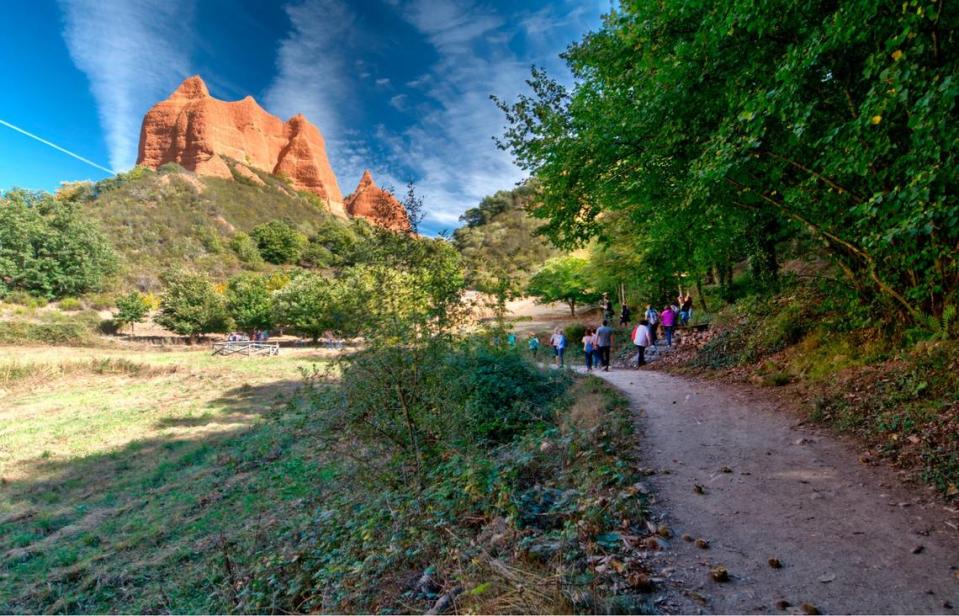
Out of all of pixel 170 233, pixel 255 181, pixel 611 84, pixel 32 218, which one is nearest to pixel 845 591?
pixel 611 84

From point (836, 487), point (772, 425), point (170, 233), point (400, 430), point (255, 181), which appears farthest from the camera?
point (255, 181)

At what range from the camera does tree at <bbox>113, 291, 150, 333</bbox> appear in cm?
4438

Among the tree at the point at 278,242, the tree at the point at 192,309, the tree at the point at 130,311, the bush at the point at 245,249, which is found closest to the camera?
the tree at the point at 192,309

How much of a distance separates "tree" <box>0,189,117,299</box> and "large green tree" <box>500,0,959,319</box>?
206 feet

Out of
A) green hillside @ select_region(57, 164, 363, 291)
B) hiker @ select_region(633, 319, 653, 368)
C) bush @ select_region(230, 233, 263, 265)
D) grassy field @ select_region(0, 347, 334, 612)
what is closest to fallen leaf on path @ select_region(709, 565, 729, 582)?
grassy field @ select_region(0, 347, 334, 612)

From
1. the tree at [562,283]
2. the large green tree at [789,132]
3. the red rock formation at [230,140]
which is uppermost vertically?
the red rock formation at [230,140]

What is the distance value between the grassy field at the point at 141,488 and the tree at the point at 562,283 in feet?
65.2

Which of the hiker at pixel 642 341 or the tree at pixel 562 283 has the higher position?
the tree at pixel 562 283

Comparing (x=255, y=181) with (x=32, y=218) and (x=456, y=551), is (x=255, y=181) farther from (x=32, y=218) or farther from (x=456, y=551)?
(x=456, y=551)

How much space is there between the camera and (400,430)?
237 inches

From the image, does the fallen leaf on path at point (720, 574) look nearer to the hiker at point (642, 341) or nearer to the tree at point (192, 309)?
the hiker at point (642, 341)

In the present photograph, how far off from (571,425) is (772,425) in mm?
2999

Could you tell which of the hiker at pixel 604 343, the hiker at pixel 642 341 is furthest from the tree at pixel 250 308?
the hiker at pixel 642 341

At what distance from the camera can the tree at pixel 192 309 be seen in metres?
42.5
